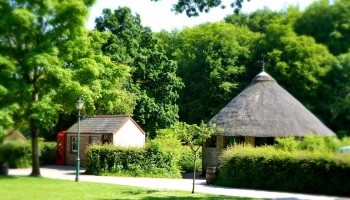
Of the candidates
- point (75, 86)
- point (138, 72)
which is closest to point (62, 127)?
point (138, 72)

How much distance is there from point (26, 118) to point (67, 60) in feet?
13.6

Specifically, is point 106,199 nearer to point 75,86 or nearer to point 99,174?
point 75,86

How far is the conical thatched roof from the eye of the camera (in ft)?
80.9

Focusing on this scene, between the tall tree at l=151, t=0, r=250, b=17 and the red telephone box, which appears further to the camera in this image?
the red telephone box

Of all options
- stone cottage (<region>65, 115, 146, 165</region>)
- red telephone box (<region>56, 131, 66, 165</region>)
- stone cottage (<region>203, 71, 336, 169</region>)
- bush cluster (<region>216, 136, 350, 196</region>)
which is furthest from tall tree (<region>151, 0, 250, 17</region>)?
red telephone box (<region>56, 131, 66, 165</region>)


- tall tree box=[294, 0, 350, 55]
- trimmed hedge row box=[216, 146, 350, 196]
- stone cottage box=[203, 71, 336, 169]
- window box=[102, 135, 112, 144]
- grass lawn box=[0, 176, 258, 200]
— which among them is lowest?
grass lawn box=[0, 176, 258, 200]

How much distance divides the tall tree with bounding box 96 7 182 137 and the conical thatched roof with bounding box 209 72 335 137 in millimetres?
13849

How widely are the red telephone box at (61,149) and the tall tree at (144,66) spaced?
7.56 m

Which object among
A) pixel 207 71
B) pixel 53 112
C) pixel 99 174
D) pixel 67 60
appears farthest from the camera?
pixel 207 71

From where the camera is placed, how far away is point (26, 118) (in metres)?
21.5

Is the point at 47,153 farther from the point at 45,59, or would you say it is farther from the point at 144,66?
the point at 45,59

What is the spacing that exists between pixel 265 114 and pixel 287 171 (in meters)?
8.30

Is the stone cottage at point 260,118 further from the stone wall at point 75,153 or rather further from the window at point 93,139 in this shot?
the stone wall at point 75,153

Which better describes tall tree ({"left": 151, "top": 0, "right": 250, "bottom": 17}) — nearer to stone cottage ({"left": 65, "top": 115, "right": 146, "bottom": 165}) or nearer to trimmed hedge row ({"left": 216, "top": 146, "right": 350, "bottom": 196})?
trimmed hedge row ({"left": 216, "top": 146, "right": 350, "bottom": 196})
